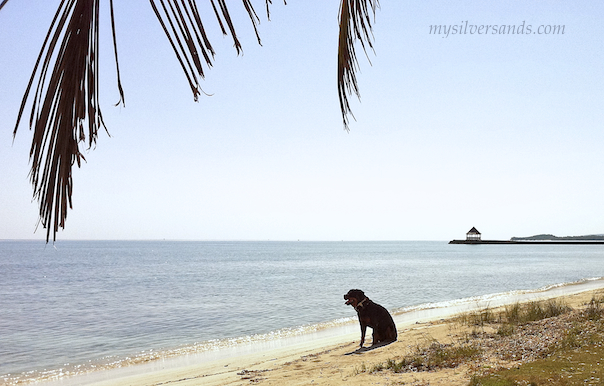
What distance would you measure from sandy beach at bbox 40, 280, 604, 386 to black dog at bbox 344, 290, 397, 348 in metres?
0.36

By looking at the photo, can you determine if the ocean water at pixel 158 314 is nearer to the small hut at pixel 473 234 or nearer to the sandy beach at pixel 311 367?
the sandy beach at pixel 311 367

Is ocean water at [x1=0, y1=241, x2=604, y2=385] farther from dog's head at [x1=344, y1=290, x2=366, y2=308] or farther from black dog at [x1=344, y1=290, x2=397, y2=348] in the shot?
dog's head at [x1=344, y1=290, x2=366, y2=308]

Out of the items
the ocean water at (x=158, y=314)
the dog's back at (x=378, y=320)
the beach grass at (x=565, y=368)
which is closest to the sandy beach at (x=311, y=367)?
the dog's back at (x=378, y=320)

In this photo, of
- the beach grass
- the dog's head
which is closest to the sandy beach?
the beach grass

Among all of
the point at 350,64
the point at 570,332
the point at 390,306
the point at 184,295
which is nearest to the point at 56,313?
the point at 184,295

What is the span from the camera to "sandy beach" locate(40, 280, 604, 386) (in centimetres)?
759

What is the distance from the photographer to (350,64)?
4.89ft

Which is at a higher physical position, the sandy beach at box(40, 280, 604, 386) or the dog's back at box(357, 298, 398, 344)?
the dog's back at box(357, 298, 398, 344)

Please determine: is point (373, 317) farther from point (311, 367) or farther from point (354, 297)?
point (311, 367)

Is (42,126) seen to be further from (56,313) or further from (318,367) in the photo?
(56,313)

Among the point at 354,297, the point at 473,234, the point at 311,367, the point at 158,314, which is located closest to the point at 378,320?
the point at 354,297

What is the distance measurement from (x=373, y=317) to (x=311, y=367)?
1.82m

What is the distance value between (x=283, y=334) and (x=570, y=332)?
36.0ft

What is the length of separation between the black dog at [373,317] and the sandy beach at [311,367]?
0.36 meters
